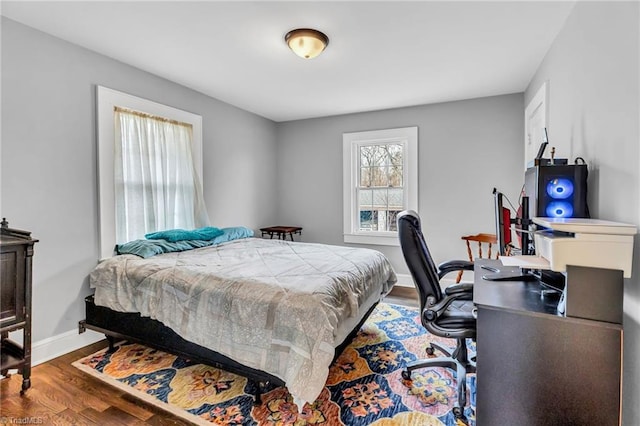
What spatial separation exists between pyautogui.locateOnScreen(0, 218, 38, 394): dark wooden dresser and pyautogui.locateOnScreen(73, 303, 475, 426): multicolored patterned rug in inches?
15.8

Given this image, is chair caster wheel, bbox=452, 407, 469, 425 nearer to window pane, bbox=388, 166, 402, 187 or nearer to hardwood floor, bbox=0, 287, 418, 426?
hardwood floor, bbox=0, 287, 418, 426

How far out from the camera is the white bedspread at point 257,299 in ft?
5.59

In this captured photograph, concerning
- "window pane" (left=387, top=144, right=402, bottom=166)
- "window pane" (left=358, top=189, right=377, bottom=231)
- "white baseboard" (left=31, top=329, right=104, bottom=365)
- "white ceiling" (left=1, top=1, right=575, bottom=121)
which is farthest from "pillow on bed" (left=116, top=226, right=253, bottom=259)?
"window pane" (left=387, top=144, right=402, bottom=166)

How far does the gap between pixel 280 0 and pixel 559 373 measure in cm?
249

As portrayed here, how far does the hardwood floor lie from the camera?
5.73ft

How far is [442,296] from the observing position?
187cm

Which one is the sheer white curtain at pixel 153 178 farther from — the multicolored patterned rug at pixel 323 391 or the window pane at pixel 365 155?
the window pane at pixel 365 155

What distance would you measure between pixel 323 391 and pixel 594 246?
1670 mm

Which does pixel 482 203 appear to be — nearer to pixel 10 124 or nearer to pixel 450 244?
pixel 450 244

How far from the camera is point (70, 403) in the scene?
1892 millimetres

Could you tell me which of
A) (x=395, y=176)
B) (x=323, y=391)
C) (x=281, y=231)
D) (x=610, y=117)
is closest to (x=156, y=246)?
(x=323, y=391)

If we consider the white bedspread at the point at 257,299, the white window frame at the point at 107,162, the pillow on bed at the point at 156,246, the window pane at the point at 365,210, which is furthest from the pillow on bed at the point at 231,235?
the window pane at the point at 365,210

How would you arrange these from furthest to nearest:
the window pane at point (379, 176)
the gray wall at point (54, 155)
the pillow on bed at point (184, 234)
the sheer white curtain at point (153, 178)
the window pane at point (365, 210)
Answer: the window pane at point (365, 210) → the window pane at point (379, 176) → the pillow on bed at point (184, 234) → the sheer white curtain at point (153, 178) → the gray wall at point (54, 155)

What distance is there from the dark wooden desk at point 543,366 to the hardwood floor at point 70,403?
166cm
